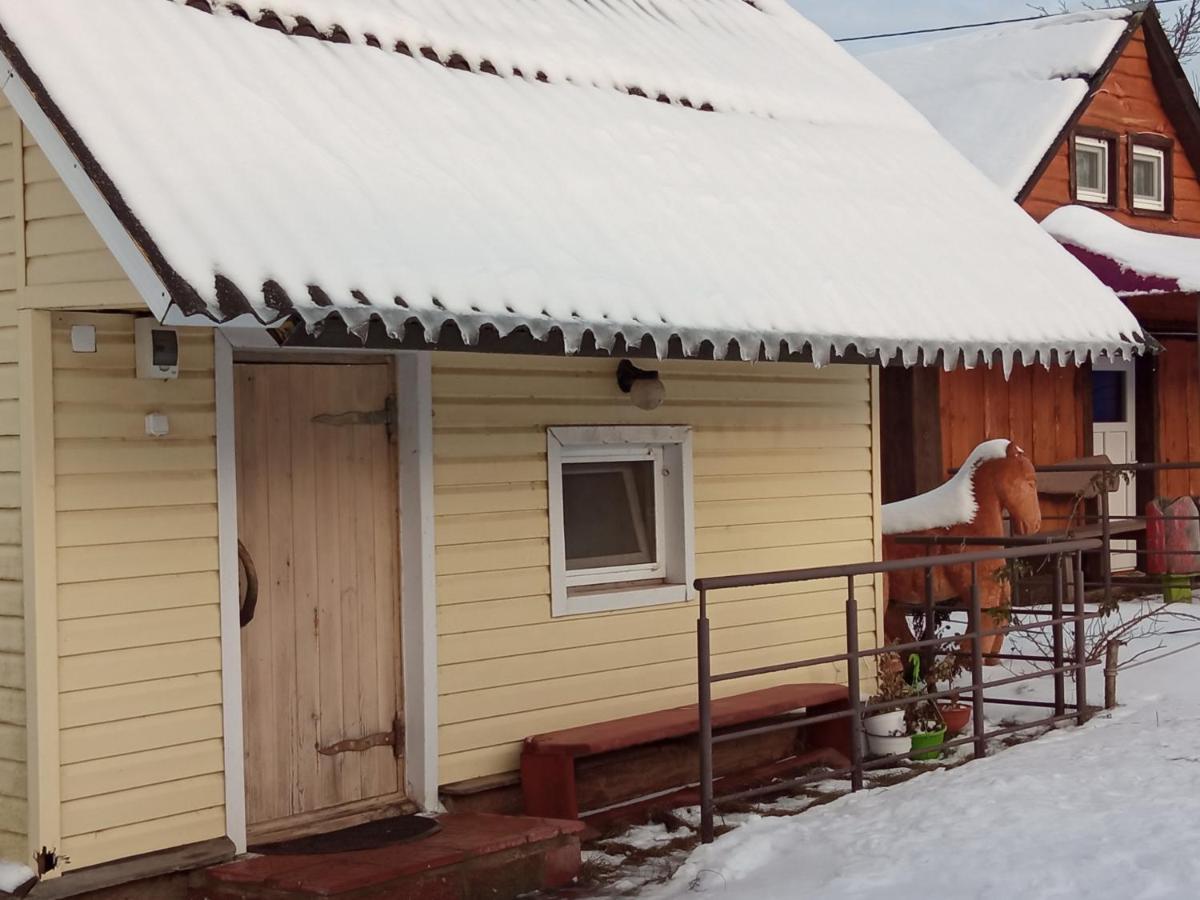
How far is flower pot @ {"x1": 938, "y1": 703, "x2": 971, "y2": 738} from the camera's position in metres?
9.65

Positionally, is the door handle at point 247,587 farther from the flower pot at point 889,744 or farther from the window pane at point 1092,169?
the window pane at point 1092,169

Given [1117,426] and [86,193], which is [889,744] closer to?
[86,193]

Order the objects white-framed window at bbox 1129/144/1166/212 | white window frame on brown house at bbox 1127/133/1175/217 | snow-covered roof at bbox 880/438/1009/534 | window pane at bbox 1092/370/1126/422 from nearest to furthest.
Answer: snow-covered roof at bbox 880/438/1009/534 → window pane at bbox 1092/370/1126/422 → white window frame on brown house at bbox 1127/133/1175/217 → white-framed window at bbox 1129/144/1166/212

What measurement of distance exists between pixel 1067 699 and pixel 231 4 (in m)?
6.44

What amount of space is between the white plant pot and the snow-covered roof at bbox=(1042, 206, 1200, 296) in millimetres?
7117

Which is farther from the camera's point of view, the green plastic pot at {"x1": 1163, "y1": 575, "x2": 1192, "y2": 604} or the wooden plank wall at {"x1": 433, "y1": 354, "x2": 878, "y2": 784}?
the green plastic pot at {"x1": 1163, "y1": 575, "x2": 1192, "y2": 604}

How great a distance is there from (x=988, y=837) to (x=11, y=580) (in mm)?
3924

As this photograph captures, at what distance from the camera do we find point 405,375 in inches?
301

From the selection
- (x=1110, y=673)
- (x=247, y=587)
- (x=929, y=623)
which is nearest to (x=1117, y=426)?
(x=1110, y=673)

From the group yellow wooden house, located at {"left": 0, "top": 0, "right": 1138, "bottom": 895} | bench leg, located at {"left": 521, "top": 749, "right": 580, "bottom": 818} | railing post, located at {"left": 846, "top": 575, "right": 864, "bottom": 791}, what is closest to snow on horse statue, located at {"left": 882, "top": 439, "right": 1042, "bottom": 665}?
yellow wooden house, located at {"left": 0, "top": 0, "right": 1138, "bottom": 895}

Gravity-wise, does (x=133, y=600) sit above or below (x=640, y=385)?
below

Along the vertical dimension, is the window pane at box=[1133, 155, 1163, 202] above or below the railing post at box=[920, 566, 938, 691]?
above

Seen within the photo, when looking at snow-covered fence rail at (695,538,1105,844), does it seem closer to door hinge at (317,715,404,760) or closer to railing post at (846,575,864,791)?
railing post at (846,575,864,791)

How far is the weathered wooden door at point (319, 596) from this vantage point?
713cm
